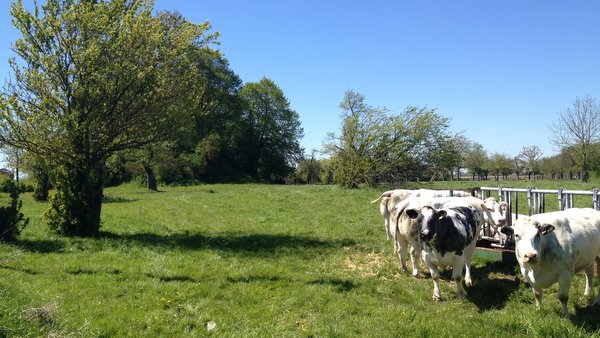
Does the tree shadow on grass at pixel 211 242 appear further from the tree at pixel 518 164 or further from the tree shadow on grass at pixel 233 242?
the tree at pixel 518 164

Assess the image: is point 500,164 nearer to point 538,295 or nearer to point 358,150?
point 358,150

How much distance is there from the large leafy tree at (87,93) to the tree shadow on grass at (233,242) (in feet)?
6.54

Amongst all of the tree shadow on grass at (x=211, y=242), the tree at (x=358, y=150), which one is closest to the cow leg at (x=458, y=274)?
the tree shadow on grass at (x=211, y=242)

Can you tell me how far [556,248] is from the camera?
6.43 meters

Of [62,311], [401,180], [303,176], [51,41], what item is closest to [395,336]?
[62,311]

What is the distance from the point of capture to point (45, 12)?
1336cm

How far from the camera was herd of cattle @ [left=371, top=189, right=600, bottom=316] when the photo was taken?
6.44 m

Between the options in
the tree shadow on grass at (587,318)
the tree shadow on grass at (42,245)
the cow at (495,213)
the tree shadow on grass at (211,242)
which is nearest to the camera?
the tree shadow on grass at (587,318)

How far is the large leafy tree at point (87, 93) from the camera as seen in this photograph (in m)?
13.2

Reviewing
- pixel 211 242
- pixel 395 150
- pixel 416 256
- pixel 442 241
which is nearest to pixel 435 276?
pixel 442 241

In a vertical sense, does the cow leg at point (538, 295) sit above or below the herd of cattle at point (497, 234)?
below

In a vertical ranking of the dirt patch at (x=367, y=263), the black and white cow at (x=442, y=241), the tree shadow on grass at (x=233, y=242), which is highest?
the black and white cow at (x=442, y=241)

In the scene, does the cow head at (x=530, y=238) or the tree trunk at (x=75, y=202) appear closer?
the cow head at (x=530, y=238)

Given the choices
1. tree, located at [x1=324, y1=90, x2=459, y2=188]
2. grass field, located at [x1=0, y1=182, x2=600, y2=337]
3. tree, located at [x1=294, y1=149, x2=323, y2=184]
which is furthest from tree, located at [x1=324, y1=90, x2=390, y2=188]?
tree, located at [x1=294, y1=149, x2=323, y2=184]
